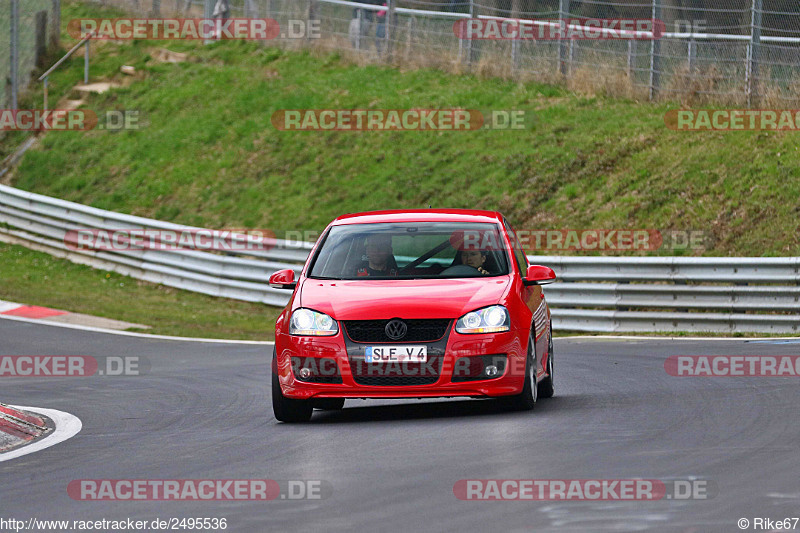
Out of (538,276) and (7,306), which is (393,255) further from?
(7,306)

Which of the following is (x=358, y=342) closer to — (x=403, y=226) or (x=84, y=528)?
(x=403, y=226)

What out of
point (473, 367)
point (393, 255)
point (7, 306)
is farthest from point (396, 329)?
point (7, 306)

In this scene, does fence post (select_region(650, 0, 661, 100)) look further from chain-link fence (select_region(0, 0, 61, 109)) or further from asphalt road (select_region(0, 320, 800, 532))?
chain-link fence (select_region(0, 0, 61, 109))

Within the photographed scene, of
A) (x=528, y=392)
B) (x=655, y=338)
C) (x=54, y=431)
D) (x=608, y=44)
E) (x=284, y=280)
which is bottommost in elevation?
(x=655, y=338)

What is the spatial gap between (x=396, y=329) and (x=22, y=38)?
29631 millimetres

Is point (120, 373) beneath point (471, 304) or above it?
beneath

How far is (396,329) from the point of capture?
32.0ft

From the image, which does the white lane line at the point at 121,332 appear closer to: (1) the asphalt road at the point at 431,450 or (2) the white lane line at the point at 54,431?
(1) the asphalt road at the point at 431,450

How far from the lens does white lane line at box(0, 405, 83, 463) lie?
9.03 meters

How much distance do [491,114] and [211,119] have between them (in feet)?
25.5

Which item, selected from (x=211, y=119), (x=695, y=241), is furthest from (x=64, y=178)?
(x=695, y=241)

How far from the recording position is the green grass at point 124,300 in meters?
20.9

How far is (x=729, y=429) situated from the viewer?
906 cm

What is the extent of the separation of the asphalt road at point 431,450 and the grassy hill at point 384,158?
8465 millimetres
